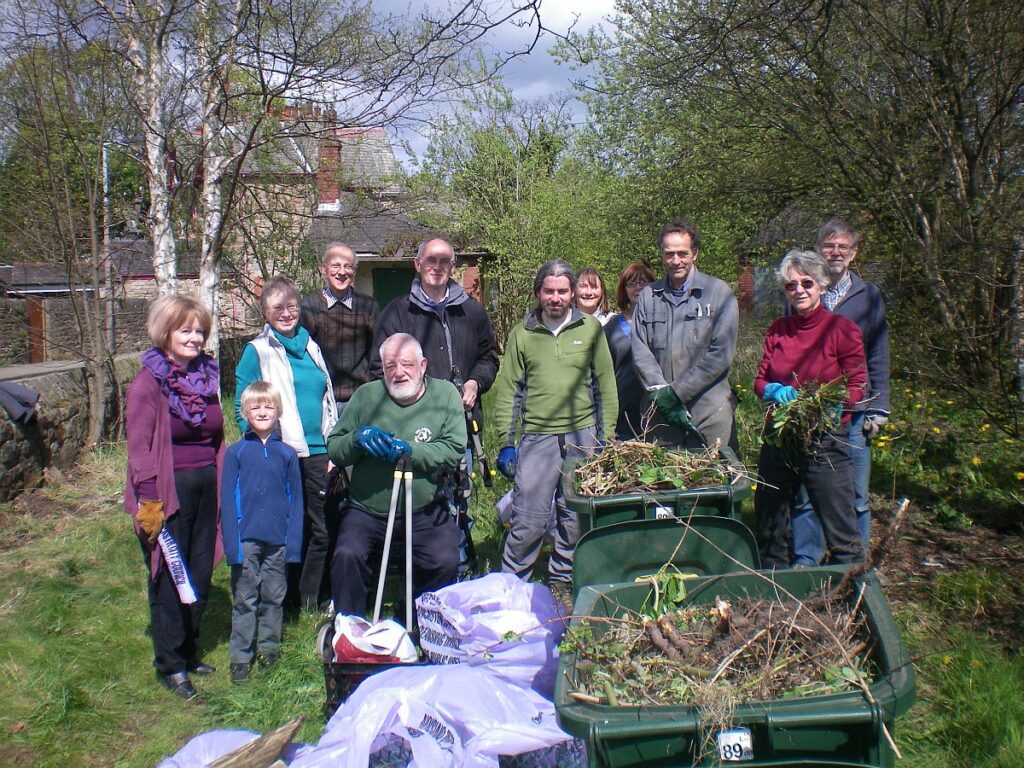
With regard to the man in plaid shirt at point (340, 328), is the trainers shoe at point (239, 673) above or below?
below

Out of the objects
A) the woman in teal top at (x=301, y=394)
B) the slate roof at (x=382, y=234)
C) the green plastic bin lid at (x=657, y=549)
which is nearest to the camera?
the green plastic bin lid at (x=657, y=549)

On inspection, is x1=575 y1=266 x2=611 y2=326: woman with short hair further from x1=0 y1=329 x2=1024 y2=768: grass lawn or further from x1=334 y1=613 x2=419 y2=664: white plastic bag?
x1=334 y1=613 x2=419 y2=664: white plastic bag

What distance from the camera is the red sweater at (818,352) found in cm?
400

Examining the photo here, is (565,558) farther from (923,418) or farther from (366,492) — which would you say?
(923,418)

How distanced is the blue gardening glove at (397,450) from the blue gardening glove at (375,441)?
0.7 inches

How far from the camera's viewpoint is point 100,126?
802cm

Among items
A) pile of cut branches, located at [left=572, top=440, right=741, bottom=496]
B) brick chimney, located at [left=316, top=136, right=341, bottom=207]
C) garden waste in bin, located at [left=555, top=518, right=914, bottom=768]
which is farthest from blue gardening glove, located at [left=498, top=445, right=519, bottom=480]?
brick chimney, located at [left=316, top=136, right=341, bottom=207]

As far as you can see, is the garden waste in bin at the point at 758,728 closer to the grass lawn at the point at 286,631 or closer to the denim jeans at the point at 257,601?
the grass lawn at the point at 286,631

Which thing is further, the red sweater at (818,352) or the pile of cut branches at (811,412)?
the red sweater at (818,352)

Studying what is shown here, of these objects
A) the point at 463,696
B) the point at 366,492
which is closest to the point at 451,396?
the point at 366,492

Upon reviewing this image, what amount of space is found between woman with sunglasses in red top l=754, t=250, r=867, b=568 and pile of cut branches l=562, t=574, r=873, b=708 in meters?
1.56

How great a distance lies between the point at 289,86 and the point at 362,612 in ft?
19.2

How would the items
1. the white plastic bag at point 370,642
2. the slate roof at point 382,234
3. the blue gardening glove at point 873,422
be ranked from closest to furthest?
the white plastic bag at point 370,642
the blue gardening glove at point 873,422
the slate roof at point 382,234

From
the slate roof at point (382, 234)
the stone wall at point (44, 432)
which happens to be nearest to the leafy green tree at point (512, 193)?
the slate roof at point (382, 234)
